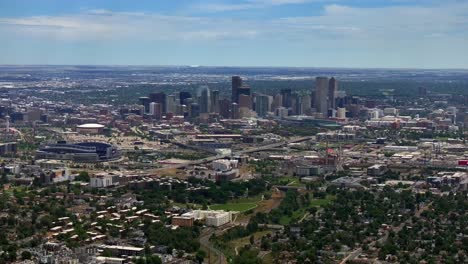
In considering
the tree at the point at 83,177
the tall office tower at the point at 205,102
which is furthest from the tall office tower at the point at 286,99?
the tree at the point at 83,177

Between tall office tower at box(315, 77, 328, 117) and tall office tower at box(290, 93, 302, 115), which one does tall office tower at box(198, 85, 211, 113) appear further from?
tall office tower at box(315, 77, 328, 117)

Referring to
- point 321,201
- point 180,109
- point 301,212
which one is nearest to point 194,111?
point 180,109

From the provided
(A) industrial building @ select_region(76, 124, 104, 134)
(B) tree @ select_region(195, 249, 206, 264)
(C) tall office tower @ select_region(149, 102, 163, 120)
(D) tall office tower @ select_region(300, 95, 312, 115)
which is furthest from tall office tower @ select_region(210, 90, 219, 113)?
(B) tree @ select_region(195, 249, 206, 264)

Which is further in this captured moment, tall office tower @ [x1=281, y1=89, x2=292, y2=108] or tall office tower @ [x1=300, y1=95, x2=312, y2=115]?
tall office tower @ [x1=281, y1=89, x2=292, y2=108]

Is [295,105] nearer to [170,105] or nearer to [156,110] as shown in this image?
[170,105]

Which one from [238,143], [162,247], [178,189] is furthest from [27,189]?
[238,143]

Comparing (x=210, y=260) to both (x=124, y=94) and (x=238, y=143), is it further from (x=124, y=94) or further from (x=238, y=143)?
(x=124, y=94)
